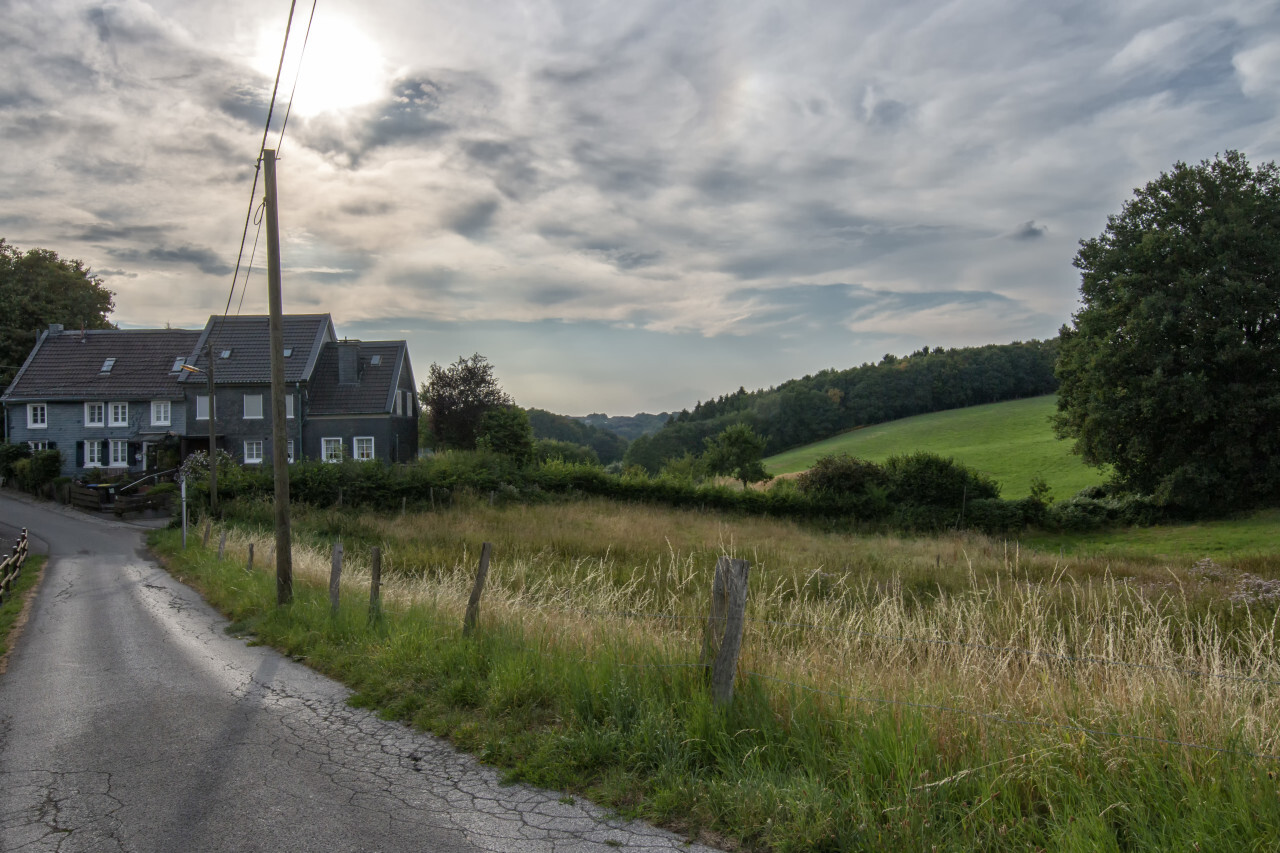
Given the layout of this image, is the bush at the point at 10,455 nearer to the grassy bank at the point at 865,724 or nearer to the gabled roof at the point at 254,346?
the gabled roof at the point at 254,346

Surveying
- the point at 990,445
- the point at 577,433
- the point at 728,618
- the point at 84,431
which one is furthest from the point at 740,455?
the point at 577,433

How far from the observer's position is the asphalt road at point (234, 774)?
424 cm

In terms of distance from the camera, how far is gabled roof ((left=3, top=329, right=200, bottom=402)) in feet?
135

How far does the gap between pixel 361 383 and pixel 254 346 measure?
629 centimetres

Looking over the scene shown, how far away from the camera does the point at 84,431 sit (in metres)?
41.2

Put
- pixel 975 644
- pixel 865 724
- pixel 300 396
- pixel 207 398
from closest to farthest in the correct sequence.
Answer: pixel 865 724 < pixel 975 644 < pixel 300 396 < pixel 207 398

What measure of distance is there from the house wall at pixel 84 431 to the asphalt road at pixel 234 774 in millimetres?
36886

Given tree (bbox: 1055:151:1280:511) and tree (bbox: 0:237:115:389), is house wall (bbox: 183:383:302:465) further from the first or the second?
tree (bbox: 1055:151:1280:511)

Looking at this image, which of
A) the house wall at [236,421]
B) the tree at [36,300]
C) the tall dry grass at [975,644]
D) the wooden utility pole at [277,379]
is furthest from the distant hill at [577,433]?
the tall dry grass at [975,644]

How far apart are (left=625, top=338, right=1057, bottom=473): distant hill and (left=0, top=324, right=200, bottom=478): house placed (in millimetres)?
58773

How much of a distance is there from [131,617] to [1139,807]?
14355mm

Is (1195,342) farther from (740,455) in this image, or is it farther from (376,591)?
(376,591)

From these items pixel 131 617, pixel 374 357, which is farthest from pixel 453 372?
pixel 131 617

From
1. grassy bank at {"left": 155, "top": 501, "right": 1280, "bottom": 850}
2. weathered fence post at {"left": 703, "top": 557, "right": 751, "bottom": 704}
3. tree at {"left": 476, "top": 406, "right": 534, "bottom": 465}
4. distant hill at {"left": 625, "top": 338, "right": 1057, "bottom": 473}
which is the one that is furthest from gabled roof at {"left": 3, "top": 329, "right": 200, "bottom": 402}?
distant hill at {"left": 625, "top": 338, "right": 1057, "bottom": 473}
